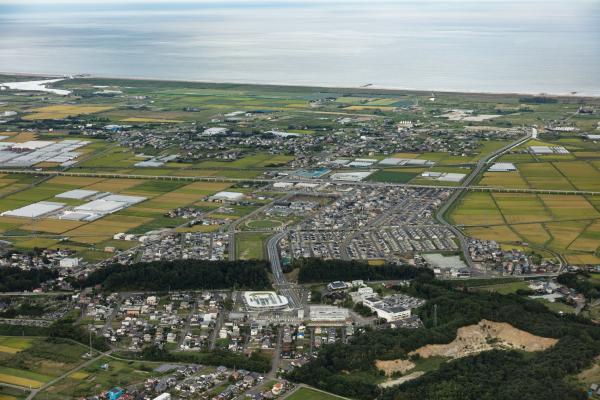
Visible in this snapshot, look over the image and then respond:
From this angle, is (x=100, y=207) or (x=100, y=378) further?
(x=100, y=207)

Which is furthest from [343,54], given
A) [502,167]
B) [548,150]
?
[502,167]

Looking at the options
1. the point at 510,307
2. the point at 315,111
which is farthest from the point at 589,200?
the point at 315,111

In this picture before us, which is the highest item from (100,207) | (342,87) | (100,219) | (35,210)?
(342,87)

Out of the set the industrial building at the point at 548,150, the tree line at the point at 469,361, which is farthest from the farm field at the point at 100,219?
the industrial building at the point at 548,150

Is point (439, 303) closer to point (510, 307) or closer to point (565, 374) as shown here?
point (510, 307)

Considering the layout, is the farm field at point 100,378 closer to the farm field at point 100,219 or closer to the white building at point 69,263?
the white building at point 69,263

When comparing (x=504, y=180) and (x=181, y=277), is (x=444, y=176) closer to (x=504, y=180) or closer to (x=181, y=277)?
(x=504, y=180)
